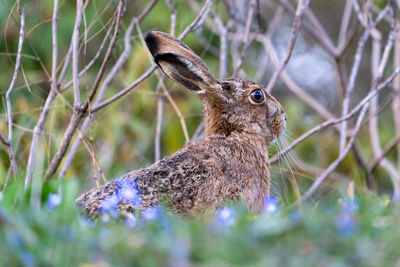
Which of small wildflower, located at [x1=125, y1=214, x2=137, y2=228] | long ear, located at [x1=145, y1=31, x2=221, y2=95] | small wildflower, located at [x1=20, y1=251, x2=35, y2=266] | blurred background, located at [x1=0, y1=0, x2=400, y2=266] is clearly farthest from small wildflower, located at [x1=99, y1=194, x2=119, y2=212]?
long ear, located at [x1=145, y1=31, x2=221, y2=95]

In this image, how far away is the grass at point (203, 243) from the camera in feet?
8.48

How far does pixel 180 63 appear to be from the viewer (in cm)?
552

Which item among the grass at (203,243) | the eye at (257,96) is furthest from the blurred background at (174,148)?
the eye at (257,96)

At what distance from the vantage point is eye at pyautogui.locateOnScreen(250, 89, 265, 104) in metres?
5.95

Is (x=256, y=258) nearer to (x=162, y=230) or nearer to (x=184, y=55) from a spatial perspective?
(x=162, y=230)

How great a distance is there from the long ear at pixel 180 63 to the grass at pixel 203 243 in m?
2.56

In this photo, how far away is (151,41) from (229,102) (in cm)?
100

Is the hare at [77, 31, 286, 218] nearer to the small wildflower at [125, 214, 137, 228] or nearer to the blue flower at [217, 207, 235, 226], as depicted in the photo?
the small wildflower at [125, 214, 137, 228]

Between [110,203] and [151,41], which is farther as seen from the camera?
[151,41]

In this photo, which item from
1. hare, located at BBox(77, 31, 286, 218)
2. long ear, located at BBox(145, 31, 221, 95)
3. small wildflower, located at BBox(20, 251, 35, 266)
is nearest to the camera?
small wildflower, located at BBox(20, 251, 35, 266)

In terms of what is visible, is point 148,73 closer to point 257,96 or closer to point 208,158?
point 257,96

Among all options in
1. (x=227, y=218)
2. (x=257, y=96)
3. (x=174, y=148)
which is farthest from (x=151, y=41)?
(x=174, y=148)

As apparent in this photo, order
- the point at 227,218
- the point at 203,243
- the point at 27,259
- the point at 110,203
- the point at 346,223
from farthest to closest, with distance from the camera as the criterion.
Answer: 1. the point at 110,203
2. the point at 227,218
3. the point at 346,223
4. the point at 203,243
5. the point at 27,259

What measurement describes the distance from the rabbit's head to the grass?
2.72 metres
